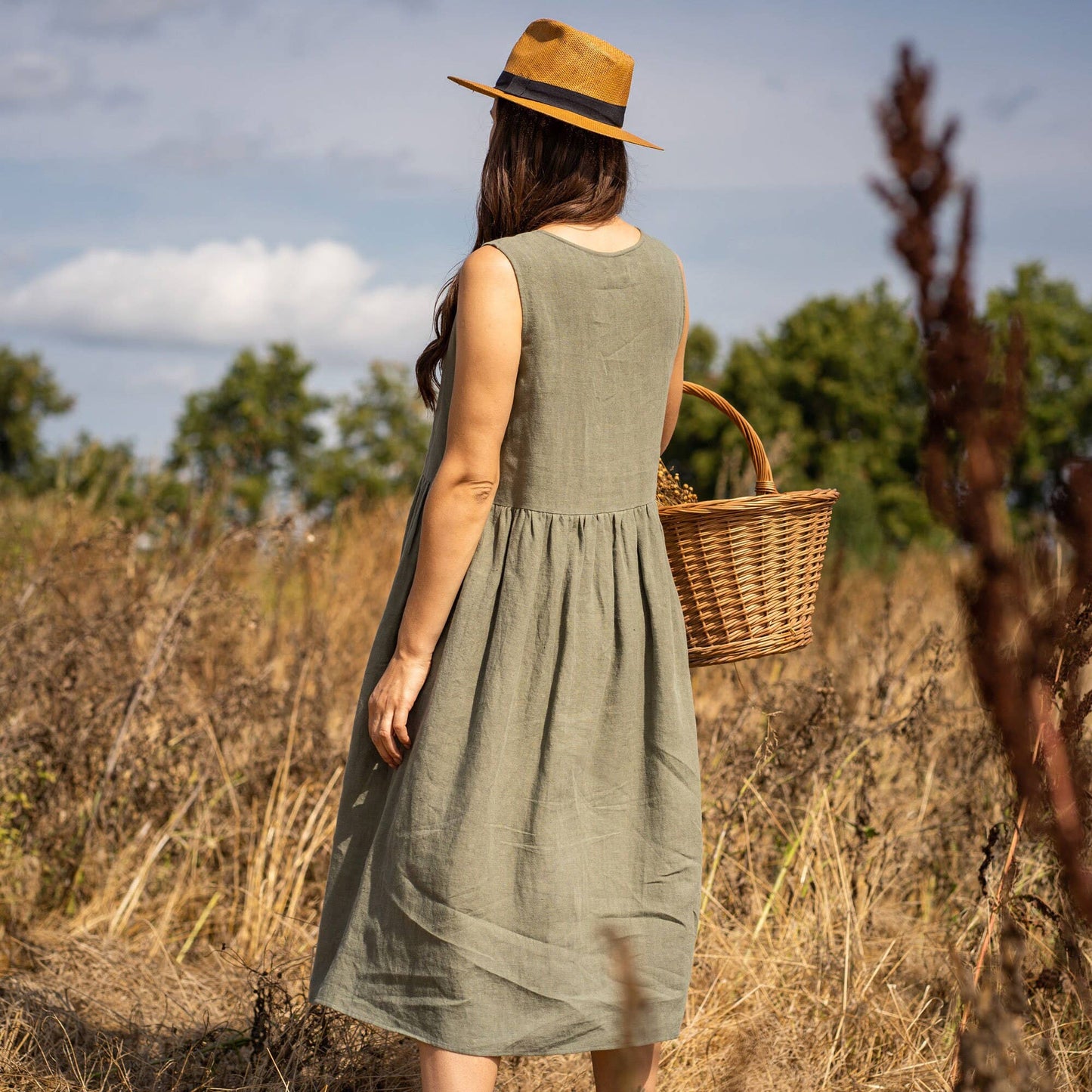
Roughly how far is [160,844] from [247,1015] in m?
0.73

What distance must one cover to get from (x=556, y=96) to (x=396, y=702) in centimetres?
99

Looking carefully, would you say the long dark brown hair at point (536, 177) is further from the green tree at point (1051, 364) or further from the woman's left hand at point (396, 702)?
the green tree at point (1051, 364)

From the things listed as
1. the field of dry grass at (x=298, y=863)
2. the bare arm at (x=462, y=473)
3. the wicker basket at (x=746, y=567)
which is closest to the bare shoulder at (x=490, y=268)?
the bare arm at (x=462, y=473)

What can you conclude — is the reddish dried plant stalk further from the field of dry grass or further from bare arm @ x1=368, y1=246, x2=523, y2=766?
the field of dry grass

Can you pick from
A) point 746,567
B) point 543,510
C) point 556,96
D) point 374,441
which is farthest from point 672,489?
point 374,441

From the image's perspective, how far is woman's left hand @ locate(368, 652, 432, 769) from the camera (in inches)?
72.4

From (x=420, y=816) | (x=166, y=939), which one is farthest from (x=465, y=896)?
(x=166, y=939)

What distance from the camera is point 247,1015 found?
9.05 feet

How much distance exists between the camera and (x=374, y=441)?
61.4 ft

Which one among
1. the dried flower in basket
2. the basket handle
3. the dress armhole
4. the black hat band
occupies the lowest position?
the dried flower in basket

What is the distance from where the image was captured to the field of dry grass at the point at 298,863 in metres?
2.51

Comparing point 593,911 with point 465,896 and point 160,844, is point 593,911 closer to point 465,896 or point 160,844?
point 465,896

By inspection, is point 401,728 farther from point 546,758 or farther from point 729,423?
point 729,423

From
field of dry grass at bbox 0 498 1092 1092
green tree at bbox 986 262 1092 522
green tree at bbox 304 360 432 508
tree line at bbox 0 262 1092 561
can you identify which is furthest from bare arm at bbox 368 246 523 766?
green tree at bbox 986 262 1092 522
